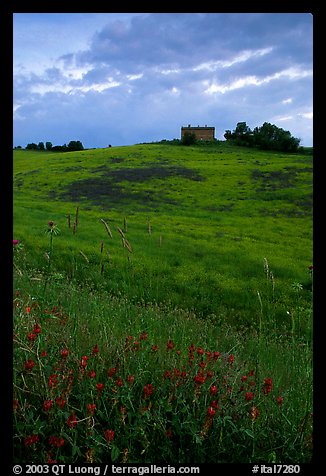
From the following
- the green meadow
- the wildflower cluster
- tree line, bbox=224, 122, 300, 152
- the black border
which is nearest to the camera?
the black border

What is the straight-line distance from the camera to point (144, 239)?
72.6ft

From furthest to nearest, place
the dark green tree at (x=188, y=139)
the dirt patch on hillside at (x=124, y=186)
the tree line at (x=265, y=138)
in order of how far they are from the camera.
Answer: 1. the dark green tree at (x=188, y=139)
2. the tree line at (x=265, y=138)
3. the dirt patch on hillside at (x=124, y=186)

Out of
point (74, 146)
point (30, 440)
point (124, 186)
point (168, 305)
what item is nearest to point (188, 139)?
point (74, 146)

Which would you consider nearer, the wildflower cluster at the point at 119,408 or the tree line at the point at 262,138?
the wildflower cluster at the point at 119,408

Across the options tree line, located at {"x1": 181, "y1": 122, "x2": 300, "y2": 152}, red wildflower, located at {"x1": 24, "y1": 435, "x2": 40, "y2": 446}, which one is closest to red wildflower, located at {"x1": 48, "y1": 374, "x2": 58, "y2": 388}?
red wildflower, located at {"x1": 24, "y1": 435, "x2": 40, "y2": 446}

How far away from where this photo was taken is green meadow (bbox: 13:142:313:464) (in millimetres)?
2805

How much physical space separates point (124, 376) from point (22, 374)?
814 mm

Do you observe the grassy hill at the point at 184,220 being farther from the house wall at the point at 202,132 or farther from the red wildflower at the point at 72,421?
the house wall at the point at 202,132

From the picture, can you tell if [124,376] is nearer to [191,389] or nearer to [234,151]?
[191,389]

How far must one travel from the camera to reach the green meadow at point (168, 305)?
2805 mm

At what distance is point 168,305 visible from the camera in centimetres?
1199

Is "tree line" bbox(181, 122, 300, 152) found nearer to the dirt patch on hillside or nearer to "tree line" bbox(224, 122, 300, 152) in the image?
"tree line" bbox(224, 122, 300, 152)
